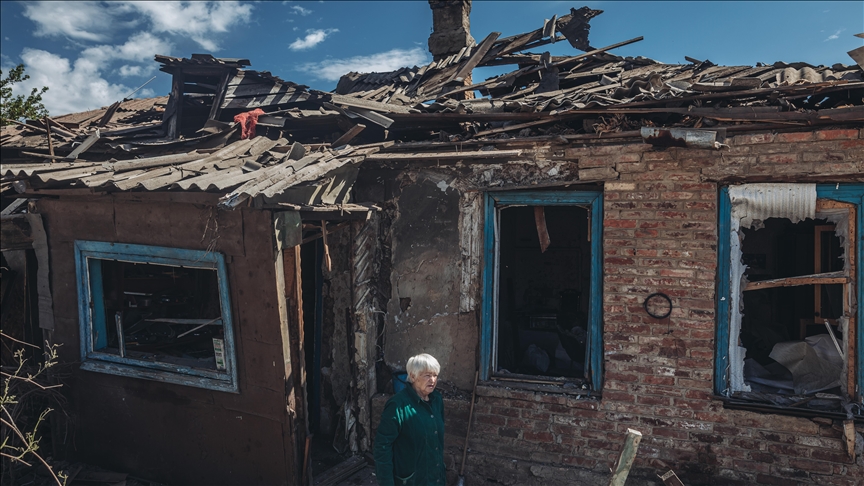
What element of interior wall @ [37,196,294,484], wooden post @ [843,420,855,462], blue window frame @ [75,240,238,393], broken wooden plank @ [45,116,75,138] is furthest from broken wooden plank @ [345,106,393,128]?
wooden post @ [843,420,855,462]

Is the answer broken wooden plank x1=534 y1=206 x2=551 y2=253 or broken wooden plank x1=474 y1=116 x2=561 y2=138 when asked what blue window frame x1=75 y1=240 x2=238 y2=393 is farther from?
broken wooden plank x1=534 y1=206 x2=551 y2=253

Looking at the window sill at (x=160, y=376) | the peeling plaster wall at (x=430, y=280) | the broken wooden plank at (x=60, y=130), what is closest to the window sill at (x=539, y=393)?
the peeling plaster wall at (x=430, y=280)

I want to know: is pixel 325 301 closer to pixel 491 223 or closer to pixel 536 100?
pixel 491 223

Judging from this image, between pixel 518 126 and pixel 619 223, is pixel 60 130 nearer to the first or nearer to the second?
pixel 518 126

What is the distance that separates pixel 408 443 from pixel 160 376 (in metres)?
2.75

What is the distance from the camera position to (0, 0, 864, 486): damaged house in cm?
436

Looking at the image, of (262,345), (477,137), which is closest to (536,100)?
(477,137)

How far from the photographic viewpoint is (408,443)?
3.68m

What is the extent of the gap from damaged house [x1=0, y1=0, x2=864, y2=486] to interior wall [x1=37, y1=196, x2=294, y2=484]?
2 centimetres

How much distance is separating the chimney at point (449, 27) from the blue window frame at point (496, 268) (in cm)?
429

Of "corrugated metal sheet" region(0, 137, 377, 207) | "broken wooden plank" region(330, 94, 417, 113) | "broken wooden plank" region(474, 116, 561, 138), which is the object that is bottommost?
"corrugated metal sheet" region(0, 137, 377, 207)

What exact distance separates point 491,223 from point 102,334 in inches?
158

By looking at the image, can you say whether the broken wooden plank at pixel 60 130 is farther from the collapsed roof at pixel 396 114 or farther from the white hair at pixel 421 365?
the white hair at pixel 421 365

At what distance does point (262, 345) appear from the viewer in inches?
183
